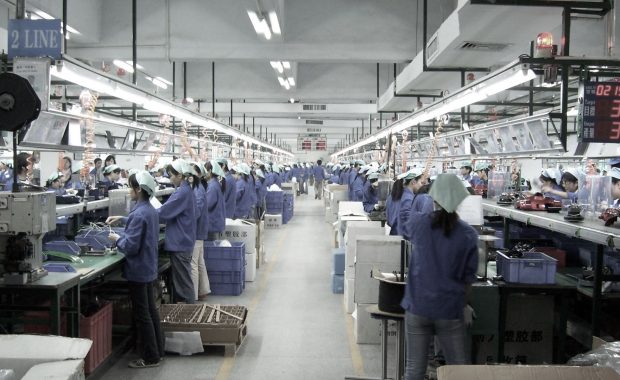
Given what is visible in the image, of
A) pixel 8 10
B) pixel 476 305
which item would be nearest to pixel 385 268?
pixel 476 305

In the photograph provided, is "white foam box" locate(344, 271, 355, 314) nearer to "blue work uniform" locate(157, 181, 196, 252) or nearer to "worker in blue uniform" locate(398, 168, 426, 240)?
"worker in blue uniform" locate(398, 168, 426, 240)

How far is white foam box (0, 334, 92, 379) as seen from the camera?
7.33ft

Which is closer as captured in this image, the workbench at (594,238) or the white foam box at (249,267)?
the workbench at (594,238)

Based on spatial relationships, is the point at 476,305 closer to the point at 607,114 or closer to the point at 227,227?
the point at 607,114

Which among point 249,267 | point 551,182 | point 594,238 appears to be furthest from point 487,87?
point 551,182

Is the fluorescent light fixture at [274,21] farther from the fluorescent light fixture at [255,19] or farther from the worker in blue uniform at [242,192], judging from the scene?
the worker in blue uniform at [242,192]

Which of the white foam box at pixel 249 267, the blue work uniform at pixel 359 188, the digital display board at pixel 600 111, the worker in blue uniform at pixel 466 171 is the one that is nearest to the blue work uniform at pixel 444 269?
the digital display board at pixel 600 111

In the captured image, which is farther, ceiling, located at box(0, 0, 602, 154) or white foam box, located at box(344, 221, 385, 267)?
ceiling, located at box(0, 0, 602, 154)

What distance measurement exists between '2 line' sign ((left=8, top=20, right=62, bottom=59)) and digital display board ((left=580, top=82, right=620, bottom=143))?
4.23 m

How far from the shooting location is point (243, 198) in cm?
1117

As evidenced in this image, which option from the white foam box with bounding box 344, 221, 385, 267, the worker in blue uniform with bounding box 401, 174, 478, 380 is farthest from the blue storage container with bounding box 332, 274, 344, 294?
the worker in blue uniform with bounding box 401, 174, 478, 380

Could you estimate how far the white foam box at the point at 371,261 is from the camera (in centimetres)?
497

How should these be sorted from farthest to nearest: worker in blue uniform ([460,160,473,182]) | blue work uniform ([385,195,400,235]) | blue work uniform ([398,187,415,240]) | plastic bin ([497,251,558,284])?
worker in blue uniform ([460,160,473,182]), blue work uniform ([385,195,400,235]), blue work uniform ([398,187,415,240]), plastic bin ([497,251,558,284])

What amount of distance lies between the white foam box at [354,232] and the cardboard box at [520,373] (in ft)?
12.9
